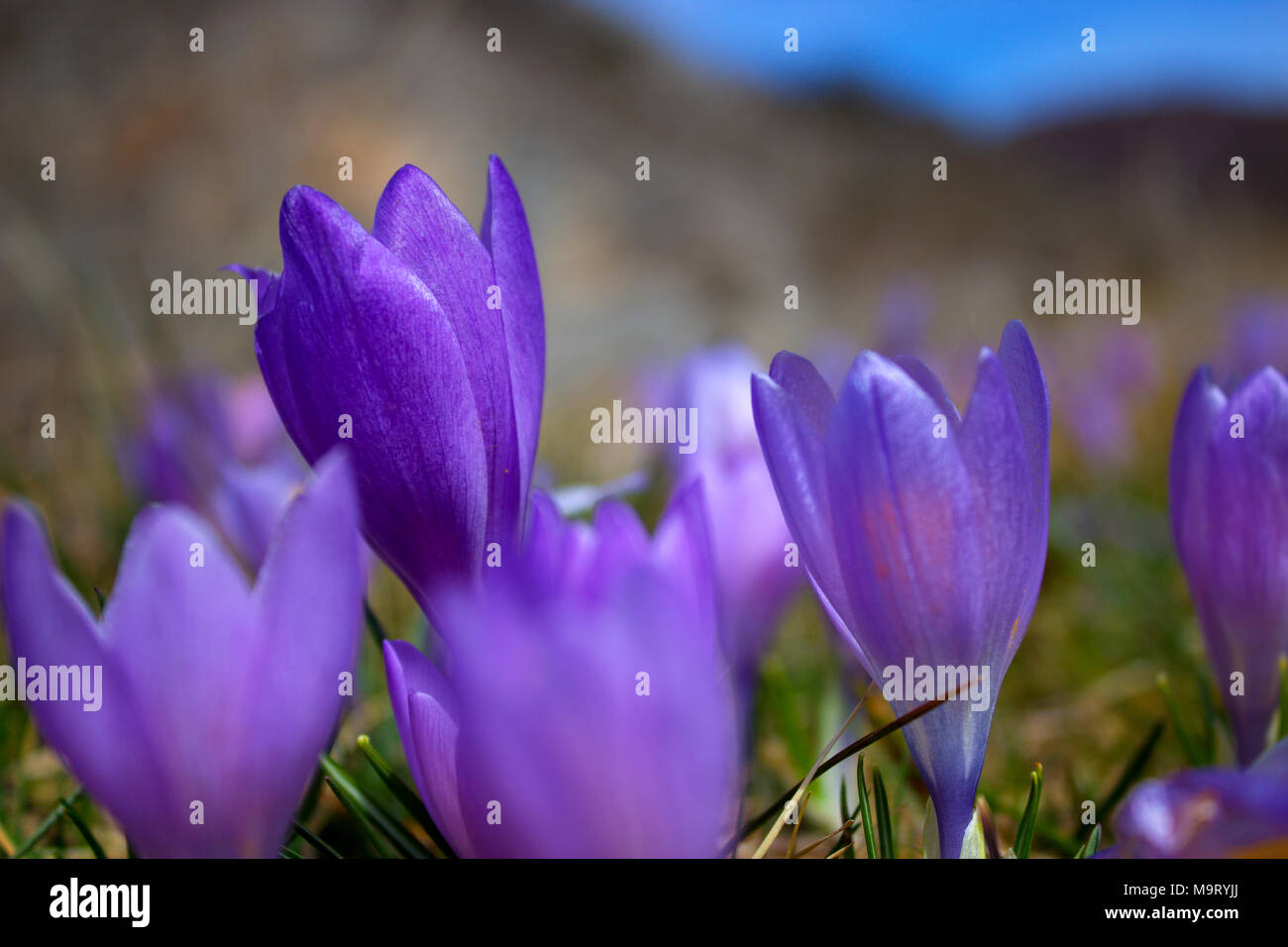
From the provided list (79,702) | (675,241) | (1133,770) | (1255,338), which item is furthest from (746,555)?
(675,241)

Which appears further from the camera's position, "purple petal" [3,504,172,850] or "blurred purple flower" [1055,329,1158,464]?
"blurred purple flower" [1055,329,1158,464]

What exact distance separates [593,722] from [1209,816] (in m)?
0.21

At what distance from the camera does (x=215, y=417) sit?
1394 millimetres

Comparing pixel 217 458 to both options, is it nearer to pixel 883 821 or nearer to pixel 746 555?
pixel 746 555

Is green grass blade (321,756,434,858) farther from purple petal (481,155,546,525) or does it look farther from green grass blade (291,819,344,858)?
purple petal (481,155,546,525)

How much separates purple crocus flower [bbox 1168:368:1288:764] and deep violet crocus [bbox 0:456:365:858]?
418 millimetres

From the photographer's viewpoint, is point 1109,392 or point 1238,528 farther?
point 1109,392

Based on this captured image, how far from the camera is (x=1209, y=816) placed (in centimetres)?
34

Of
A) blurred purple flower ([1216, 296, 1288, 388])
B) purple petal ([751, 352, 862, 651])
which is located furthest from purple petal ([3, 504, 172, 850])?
blurred purple flower ([1216, 296, 1288, 388])

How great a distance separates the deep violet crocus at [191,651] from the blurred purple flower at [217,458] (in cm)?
54

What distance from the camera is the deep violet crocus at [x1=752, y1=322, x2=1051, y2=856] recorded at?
1.27ft

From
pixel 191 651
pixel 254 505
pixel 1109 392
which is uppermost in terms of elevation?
pixel 1109 392

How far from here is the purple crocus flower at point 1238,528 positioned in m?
0.50
